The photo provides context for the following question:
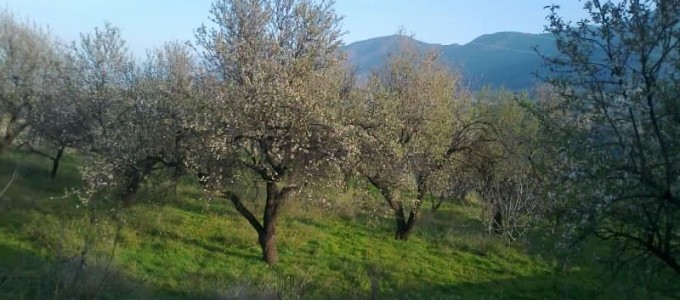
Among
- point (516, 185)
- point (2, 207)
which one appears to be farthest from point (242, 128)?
point (516, 185)

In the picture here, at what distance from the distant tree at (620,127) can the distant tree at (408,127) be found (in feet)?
28.4

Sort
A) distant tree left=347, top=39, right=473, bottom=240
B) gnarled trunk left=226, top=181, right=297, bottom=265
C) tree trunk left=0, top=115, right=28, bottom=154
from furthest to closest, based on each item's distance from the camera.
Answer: tree trunk left=0, top=115, right=28, bottom=154, gnarled trunk left=226, top=181, right=297, bottom=265, distant tree left=347, top=39, right=473, bottom=240

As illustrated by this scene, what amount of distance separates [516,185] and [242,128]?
1242cm

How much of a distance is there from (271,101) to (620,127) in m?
9.78

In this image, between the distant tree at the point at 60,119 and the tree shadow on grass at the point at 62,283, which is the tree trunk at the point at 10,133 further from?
the tree shadow on grass at the point at 62,283

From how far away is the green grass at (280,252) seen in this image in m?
14.9

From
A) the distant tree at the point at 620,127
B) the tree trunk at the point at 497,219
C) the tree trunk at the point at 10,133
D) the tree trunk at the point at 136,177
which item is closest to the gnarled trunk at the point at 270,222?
the tree trunk at the point at 136,177

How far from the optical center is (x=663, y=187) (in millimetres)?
6250

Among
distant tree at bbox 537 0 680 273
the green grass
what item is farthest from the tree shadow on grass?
distant tree at bbox 537 0 680 273

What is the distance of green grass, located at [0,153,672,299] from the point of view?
14922 mm

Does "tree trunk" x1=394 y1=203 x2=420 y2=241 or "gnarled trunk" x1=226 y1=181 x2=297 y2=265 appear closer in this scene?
"gnarled trunk" x1=226 y1=181 x2=297 y2=265

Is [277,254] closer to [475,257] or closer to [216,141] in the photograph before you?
[216,141]

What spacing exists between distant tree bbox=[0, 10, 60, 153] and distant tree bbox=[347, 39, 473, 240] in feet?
46.0

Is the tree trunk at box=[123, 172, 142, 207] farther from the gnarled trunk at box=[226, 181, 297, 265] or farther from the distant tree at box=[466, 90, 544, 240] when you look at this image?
the distant tree at box=[466, 90, 544, 240]
